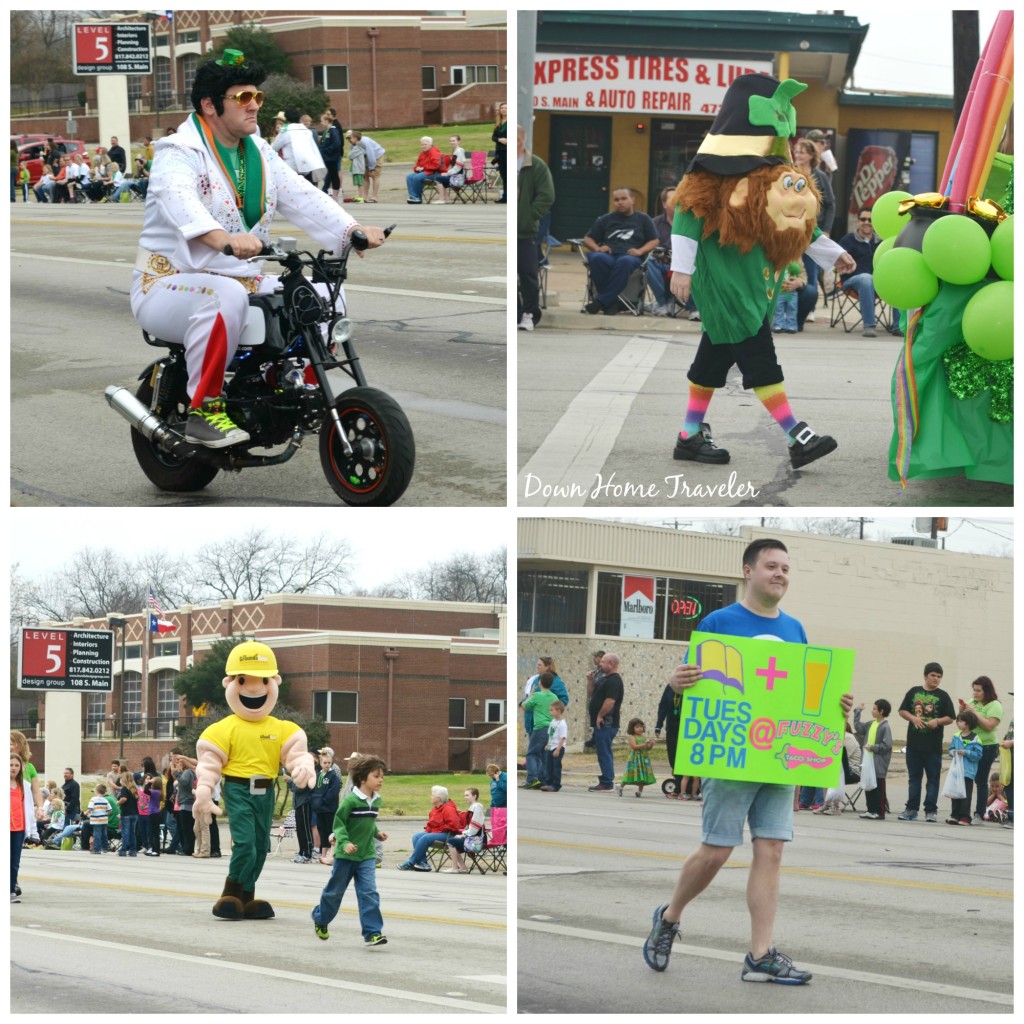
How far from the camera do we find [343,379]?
8.45 m

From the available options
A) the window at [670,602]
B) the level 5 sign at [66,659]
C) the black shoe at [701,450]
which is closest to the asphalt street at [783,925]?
the black shoe at [701,450]

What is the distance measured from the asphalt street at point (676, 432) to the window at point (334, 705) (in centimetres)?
1186

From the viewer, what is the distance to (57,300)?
1397 centimetres

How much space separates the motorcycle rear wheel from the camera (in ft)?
25.1

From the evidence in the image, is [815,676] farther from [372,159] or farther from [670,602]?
[372,159]

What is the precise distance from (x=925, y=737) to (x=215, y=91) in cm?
768

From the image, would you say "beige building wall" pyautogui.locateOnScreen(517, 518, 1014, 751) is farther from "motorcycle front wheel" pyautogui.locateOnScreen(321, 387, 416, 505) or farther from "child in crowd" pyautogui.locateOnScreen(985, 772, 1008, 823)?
"motorcycle front wheel" pyautogui.locateOnScreen(321, 387, 416, 505)

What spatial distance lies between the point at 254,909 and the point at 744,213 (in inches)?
167

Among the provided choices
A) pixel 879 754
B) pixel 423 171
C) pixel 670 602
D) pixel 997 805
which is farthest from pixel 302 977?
pixel 423 171

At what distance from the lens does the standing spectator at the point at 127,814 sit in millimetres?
15219

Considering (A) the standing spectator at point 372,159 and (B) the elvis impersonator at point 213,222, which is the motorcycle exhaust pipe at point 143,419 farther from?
(A) the standing spectator at point 372,159

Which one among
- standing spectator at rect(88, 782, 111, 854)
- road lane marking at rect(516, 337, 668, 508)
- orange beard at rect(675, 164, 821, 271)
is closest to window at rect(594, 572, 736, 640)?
road lane marking at rect(516, 337, 668, 508)

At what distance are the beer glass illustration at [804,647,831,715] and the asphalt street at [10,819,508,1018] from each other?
1552 millimetres

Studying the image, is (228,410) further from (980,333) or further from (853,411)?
(853,411)
